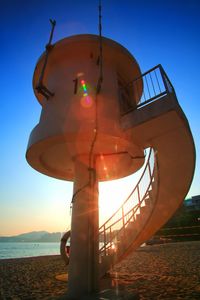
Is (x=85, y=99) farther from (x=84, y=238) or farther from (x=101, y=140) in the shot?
(x=84, y=238)

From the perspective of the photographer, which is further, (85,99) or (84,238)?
(85,99)

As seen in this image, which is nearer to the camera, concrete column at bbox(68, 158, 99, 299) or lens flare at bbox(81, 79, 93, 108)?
concrete column at bbox(68, 158, 99, 299)

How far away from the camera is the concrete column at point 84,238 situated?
672cm

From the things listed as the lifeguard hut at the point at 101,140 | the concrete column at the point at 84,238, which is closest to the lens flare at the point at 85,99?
the lifeguard hut at the point at 101,140

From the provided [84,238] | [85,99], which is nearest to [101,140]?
[85,99]

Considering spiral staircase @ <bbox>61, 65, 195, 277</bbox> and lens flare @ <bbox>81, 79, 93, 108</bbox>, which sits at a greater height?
lens flare @ <bbox>81, 79, 93, 108</bbox>

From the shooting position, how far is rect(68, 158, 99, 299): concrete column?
6.72m

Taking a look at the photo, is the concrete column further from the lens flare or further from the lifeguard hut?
the lens flare

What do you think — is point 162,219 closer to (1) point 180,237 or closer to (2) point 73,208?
(2) point 73,208

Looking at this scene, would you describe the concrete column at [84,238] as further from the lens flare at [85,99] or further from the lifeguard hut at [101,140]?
the lens flare at [85,99]

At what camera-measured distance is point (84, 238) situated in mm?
7145

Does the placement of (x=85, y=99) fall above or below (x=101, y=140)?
above

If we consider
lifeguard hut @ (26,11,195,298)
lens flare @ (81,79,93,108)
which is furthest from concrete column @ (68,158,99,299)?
lens flare @ (81,79,93,108)

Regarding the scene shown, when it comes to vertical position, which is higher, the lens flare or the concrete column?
the lens flare
